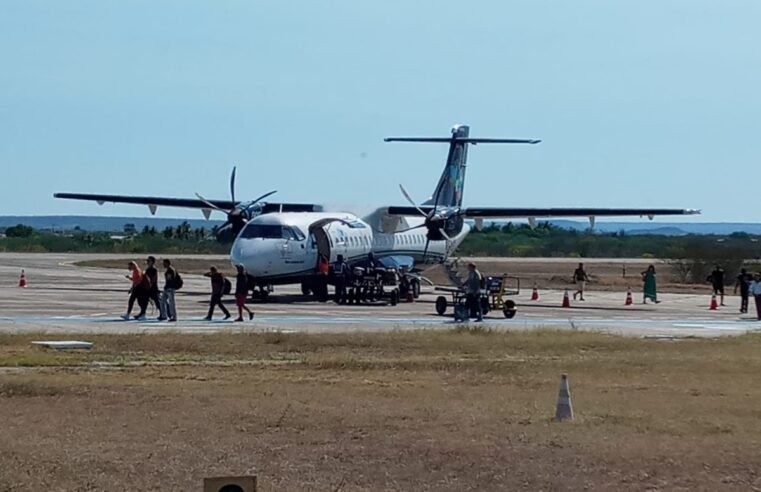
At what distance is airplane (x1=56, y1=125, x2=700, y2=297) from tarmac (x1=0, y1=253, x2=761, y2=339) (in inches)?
50.1

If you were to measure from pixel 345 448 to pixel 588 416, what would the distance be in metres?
3.60

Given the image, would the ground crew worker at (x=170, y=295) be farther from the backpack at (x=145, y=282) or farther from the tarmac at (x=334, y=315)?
the backpack at (x=145, y=282)

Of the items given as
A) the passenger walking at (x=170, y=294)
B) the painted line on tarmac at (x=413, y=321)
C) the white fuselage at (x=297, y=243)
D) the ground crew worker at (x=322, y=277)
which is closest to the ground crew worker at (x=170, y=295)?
the passenger walking at (x=170, y=294)

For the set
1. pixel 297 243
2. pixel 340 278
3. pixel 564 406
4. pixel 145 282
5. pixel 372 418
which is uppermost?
pixel 297 243

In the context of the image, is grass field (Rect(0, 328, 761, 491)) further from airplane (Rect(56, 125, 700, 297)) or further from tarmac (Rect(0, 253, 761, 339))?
airplane (Rect(56, 125, 700, 297))

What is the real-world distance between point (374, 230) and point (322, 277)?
5466 millimetres

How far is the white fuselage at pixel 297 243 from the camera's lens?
131 feet

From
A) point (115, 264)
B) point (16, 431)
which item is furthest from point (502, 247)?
point (16, 431)

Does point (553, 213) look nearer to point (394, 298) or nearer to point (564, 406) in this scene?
point (394, 298)

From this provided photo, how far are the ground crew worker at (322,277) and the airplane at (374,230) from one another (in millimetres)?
180

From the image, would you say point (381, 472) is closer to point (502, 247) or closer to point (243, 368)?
point (243, 368)

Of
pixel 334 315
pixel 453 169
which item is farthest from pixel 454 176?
pixel 334 315

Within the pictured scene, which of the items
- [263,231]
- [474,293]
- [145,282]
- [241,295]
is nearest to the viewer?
[145,282]

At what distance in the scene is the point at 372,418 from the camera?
15.6 m
